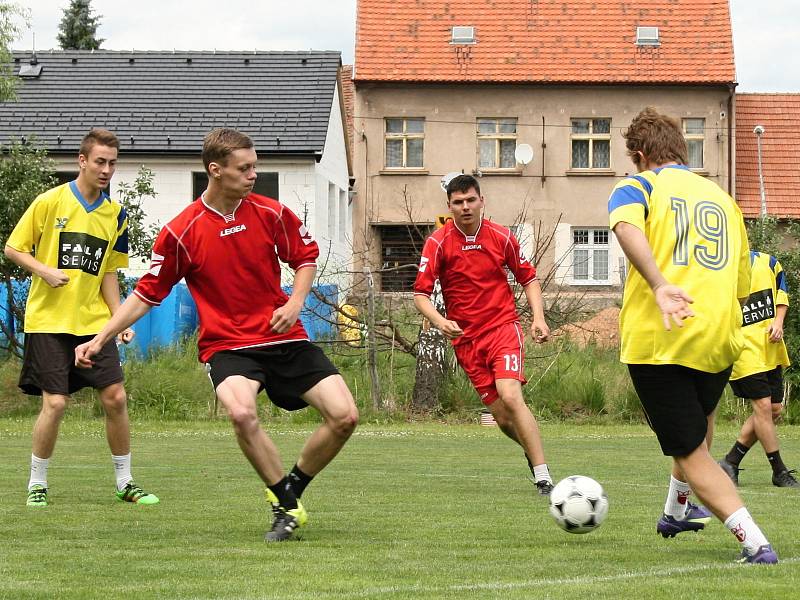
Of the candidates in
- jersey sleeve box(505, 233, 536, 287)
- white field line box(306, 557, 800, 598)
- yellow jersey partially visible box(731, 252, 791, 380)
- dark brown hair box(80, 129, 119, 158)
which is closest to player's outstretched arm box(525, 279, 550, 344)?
jersey sleeve box(505, 233, 536, 287)

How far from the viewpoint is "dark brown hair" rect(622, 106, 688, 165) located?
21.1 feet

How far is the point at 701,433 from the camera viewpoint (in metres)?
6.16

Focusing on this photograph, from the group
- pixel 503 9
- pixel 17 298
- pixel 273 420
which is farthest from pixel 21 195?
pixel 503 9

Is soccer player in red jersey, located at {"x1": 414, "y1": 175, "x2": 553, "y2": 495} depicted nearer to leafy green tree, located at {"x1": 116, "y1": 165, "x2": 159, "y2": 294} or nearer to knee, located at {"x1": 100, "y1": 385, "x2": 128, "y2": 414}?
knee, located at {"x1": 100, "y1": 385, "x2": 128, "y2": 414}

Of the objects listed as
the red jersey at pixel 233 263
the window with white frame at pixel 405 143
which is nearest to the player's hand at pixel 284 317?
the red jersey at pixel 233 263

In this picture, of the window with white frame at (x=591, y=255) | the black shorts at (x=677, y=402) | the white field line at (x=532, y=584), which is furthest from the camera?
the window with white frame at (x=591, y=255)

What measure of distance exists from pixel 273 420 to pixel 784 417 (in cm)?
775

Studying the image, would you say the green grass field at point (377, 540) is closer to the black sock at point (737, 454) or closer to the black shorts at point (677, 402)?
the black sock at point (737, 454)

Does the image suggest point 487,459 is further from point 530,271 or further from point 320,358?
point 320,358

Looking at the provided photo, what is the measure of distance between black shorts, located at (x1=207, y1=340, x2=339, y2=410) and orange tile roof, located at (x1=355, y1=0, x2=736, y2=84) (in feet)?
115

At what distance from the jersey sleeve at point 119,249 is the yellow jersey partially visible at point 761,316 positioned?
5.05m

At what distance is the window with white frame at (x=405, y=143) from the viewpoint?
42719 millimetres

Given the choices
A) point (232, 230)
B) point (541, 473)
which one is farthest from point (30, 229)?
point (541, 473)

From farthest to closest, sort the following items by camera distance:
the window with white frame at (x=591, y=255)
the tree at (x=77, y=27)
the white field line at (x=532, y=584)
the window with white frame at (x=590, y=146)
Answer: the tree at (x=77, y=27) → the window with white frame at (x=590, y=146) → the window with white frame at (x=591, y=255) → the white field line at (x=532, y=584)
